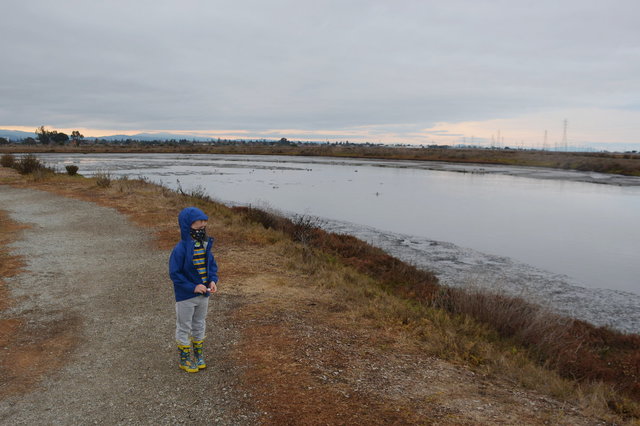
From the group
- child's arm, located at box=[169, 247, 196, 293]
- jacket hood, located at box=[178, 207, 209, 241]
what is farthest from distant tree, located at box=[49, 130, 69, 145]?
jacket hood, located at box=[178, 207, 209, 241]

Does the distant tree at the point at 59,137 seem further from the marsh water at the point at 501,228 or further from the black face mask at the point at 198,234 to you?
the black face mask at the point at 198,234

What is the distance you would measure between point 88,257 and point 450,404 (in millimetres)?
8188

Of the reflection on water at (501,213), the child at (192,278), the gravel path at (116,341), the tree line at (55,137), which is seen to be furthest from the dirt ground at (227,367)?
the tree line at (55,137)

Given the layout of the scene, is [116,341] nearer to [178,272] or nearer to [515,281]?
[178,272]

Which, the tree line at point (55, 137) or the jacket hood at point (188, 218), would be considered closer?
the jacket hood at point (188, 218)

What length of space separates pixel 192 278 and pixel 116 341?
1752mm

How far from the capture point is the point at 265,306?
6852 millimetres

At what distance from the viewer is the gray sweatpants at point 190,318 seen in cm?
459

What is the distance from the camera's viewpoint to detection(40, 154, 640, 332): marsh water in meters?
10.5

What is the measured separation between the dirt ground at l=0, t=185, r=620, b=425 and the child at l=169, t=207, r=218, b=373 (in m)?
0.32

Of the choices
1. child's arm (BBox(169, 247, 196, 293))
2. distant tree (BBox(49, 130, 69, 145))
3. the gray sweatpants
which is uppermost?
distant tree (BBox(49, 130, 69, 145))

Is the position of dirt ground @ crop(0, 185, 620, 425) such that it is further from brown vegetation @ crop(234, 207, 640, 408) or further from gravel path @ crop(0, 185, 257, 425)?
brown vegetation @ crop(234, 207, 640, 408)

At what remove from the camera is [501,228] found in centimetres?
1727

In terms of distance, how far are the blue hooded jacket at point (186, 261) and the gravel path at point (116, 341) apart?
96 cm
